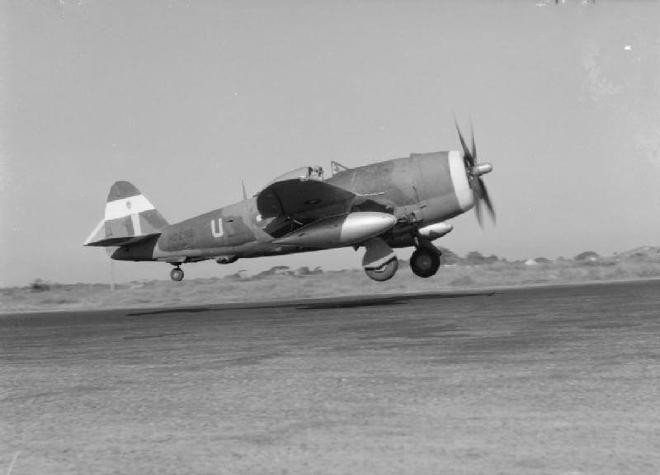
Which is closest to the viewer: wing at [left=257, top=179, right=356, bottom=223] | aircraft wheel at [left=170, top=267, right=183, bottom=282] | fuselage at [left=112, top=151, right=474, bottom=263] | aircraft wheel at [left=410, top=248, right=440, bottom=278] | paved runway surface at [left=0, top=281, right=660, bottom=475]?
paved runway surface at [left=0, top=281, right=660, bottom=475]

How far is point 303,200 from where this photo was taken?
17391 mm

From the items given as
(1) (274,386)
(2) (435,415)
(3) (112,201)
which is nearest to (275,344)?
(1) (274,386)

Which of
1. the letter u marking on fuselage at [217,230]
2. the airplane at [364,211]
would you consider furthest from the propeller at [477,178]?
the letter u marking on fuselage at [217,230]

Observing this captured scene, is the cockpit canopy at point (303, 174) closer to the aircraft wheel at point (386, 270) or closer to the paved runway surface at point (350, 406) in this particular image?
the aircraft wheel at point (386, 270)

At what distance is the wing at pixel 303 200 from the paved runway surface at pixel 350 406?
29.1 ft

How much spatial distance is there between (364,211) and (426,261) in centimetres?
241

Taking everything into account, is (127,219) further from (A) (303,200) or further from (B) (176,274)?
(A) (303,200)

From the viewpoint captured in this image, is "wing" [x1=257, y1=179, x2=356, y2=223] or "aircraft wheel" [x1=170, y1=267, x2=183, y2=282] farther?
"aircraft wheel" [x1=170, y1=267, x2=183, y2=282]

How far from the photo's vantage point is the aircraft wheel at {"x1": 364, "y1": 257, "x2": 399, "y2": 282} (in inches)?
670

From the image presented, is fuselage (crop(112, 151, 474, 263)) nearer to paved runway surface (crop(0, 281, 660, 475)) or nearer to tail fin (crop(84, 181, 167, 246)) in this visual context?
tail fin (crop(84, 181, 167, 246))

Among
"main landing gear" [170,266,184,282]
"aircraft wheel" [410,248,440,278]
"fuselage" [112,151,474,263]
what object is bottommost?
"aircraft wheel" [410,248,440,278]

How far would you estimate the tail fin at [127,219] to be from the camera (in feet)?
71.4

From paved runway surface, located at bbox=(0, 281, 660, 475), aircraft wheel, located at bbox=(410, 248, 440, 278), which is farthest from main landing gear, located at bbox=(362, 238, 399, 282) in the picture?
paved runway surface, located at bbox=(0, 281, 660, 475)

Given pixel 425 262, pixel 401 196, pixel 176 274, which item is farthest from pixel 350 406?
pixel 176 274
